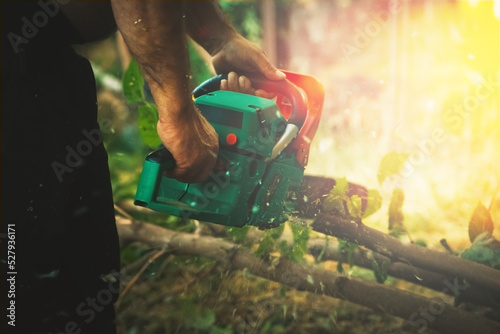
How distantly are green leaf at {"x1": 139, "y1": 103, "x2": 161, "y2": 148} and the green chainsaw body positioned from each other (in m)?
0.37

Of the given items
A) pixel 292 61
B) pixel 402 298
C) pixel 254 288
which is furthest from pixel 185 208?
pixel 292 61

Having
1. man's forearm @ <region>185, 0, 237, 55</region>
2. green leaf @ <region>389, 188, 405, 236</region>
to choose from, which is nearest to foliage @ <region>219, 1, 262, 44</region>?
man's forearm @ <region>185, 0, 237, 55</region>

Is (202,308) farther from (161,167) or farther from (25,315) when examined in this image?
(161,167)

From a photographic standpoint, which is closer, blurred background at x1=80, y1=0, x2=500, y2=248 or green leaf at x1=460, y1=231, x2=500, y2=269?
green leaf at x1=460, y1=231, x2=500, y2=269

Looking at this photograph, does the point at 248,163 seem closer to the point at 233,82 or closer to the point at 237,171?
the point at 237,171

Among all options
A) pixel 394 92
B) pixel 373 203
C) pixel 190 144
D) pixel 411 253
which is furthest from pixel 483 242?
pixel 394 92

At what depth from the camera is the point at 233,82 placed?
4.17 ft

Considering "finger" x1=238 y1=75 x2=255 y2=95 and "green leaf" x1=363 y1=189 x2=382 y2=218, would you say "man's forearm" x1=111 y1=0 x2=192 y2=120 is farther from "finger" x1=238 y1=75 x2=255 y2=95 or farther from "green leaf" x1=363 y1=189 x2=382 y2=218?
"green leaf" x1=363 y1=189 x2=382 y2=218

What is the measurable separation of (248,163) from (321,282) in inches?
24.7

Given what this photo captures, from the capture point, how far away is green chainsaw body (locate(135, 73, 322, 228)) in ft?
3.22

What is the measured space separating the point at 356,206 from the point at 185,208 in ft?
2.08

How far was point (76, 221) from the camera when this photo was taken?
1.16m

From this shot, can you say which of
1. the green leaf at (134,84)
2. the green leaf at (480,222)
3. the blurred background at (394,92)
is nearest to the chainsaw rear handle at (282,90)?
the green leaf at (134,84)

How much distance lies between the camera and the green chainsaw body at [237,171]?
0.98 m
